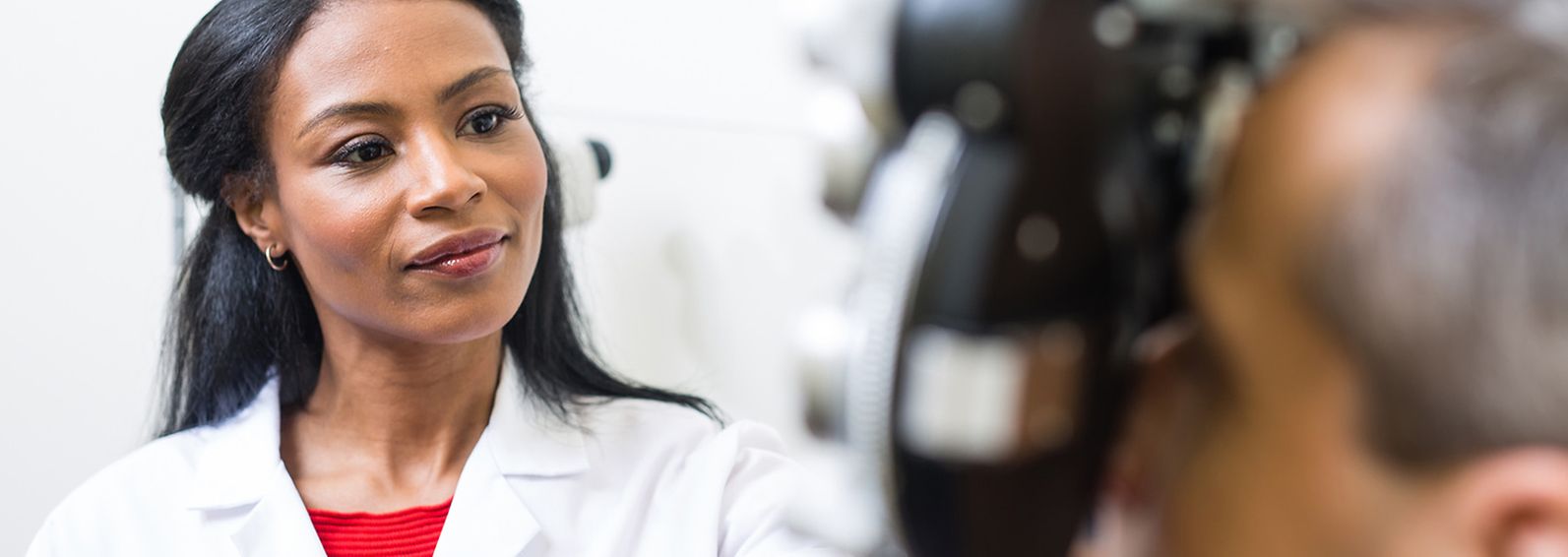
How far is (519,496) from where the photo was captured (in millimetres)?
978

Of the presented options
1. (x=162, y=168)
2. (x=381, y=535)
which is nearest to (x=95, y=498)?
(x=381, y=535)

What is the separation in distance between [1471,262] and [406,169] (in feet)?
2.53

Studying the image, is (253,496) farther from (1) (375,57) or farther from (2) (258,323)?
(1) (375,57)

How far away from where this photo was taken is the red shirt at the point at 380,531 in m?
0.98

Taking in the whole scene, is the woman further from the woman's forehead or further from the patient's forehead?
the patient's forehead

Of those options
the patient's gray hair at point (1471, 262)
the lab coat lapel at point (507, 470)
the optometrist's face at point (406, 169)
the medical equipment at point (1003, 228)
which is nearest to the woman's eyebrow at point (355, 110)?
the optometrist's face at point (406, 169)

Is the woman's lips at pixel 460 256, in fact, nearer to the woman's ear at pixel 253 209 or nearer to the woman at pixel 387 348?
the woman at pixel 387 348

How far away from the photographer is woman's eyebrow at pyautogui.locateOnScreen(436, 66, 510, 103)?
94 centimetres

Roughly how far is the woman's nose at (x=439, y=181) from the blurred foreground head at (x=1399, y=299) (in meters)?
0.67

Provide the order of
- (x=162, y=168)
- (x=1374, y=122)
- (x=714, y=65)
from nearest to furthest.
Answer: (x=1374, y=122), (x=714, y=65), (x=162, y=168)

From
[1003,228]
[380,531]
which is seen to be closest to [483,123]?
[380,531]

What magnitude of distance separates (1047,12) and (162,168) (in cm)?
131

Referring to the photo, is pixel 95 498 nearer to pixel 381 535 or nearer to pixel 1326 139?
pixel 381 535

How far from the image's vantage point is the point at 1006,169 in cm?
32
